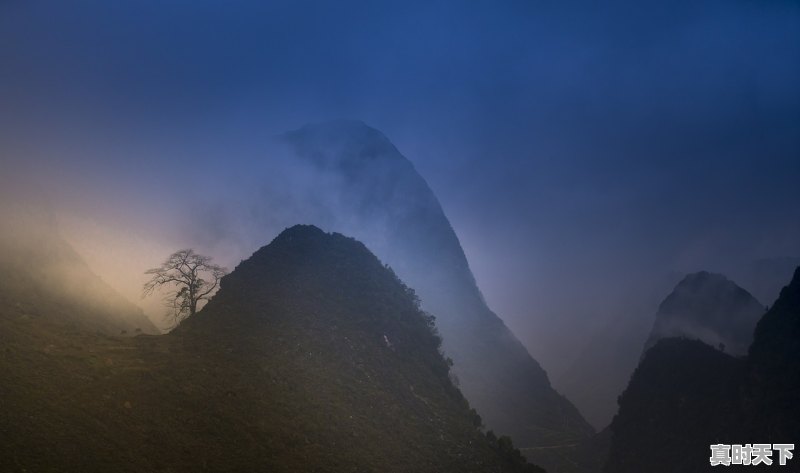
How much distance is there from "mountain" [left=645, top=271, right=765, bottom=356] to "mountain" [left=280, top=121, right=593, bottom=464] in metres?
32.2

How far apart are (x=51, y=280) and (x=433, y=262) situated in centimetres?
8210

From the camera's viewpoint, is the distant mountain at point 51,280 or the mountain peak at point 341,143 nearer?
the distant mountain at point 51,280

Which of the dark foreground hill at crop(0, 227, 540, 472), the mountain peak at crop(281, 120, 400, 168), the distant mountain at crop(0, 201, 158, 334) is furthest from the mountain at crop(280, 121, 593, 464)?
the distant mountain at crop(0, 201, 158, 334)

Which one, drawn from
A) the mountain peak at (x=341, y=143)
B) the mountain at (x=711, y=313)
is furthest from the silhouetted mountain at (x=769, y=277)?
the mountain peak at (x=341, y=143)

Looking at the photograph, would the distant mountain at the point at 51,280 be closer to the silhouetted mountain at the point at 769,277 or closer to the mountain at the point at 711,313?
the mountain at the point at 711,313

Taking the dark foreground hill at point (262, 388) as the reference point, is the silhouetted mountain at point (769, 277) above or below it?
above

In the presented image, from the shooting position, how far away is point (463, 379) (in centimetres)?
9644

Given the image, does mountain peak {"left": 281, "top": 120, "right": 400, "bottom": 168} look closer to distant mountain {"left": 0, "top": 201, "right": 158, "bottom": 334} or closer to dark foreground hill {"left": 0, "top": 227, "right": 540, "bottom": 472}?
distant mountain {"left": 0, "top": 201, "right": 158, "bottom": 334}

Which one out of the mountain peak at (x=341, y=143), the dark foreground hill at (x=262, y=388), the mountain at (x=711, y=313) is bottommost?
the dark foreground hill at (x=262, y=388)

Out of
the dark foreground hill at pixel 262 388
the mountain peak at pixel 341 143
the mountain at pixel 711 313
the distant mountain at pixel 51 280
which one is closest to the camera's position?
the dark foreground hill at pixel 262 388

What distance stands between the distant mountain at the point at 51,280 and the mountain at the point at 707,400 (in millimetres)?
69470

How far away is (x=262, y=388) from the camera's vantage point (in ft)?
108

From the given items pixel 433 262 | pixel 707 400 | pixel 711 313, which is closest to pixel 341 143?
pixel 433 262

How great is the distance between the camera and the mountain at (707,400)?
5066 centimetres
